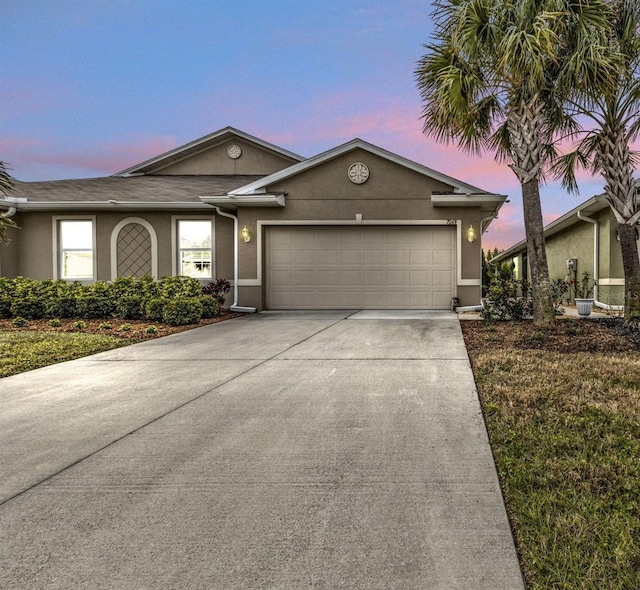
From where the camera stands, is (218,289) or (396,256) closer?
(218,289)

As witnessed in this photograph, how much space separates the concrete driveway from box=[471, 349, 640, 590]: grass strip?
134 millimetres

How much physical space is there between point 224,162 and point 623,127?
41.2ft

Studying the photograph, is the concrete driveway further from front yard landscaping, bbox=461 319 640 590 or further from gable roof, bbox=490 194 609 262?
gable roof, bbox=490 194 609 262

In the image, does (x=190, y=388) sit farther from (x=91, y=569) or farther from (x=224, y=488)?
(x=91, y=569)

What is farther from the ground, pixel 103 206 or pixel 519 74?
pixel 519 74

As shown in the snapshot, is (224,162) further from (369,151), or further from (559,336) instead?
(559,336)

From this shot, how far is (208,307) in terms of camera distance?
37.1ft

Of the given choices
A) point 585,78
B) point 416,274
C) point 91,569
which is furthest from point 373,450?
point 416,274

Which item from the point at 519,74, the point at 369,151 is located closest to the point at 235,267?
the point at 369,151

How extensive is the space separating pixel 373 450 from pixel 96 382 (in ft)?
11.4

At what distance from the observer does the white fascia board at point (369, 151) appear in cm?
1227

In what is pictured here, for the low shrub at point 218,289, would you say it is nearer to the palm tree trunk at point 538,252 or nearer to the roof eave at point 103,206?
the roof eave at point 103,206

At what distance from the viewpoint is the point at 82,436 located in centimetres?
345

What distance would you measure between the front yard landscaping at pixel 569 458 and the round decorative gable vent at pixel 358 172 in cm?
754
